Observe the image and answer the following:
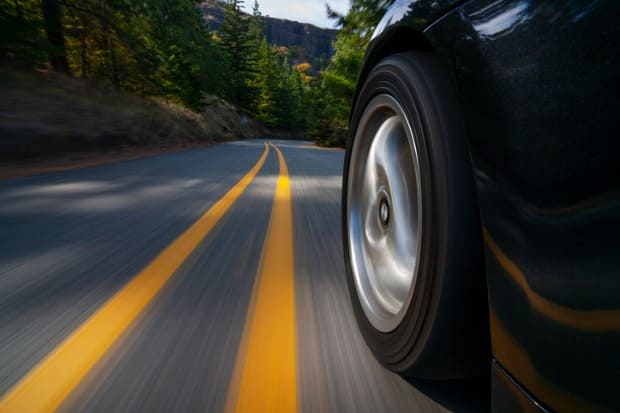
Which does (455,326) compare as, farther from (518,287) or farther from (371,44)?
(371,44)

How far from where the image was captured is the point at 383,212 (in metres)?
1.56

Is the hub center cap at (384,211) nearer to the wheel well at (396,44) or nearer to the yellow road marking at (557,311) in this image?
the wheel well at (396,44)

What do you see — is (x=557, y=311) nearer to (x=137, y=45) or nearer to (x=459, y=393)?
(x=459, y=393)

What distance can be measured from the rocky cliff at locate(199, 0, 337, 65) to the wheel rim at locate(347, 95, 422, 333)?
16264 centimetres

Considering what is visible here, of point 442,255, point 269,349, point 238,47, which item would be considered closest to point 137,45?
point 269,349

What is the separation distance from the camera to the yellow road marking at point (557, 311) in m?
0.51

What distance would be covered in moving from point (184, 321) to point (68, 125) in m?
9.28

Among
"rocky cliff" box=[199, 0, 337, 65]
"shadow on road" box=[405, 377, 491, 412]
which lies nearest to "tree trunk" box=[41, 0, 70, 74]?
"shadow on road" box=[405, 377, 491, 412]

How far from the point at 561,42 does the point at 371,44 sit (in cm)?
93

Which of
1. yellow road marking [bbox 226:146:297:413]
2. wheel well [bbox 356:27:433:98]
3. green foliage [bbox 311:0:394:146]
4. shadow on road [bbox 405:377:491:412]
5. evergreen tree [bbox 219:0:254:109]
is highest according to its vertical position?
evergreen tree [bbox 219:0:254:109]

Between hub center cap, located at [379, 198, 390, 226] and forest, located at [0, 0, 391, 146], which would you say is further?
forest, located at [0, 0, 391, 146]

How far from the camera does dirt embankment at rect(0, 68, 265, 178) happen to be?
7078mm

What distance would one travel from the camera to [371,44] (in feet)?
4.70

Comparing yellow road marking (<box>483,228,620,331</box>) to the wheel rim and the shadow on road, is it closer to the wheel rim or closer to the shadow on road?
the wheel rim
